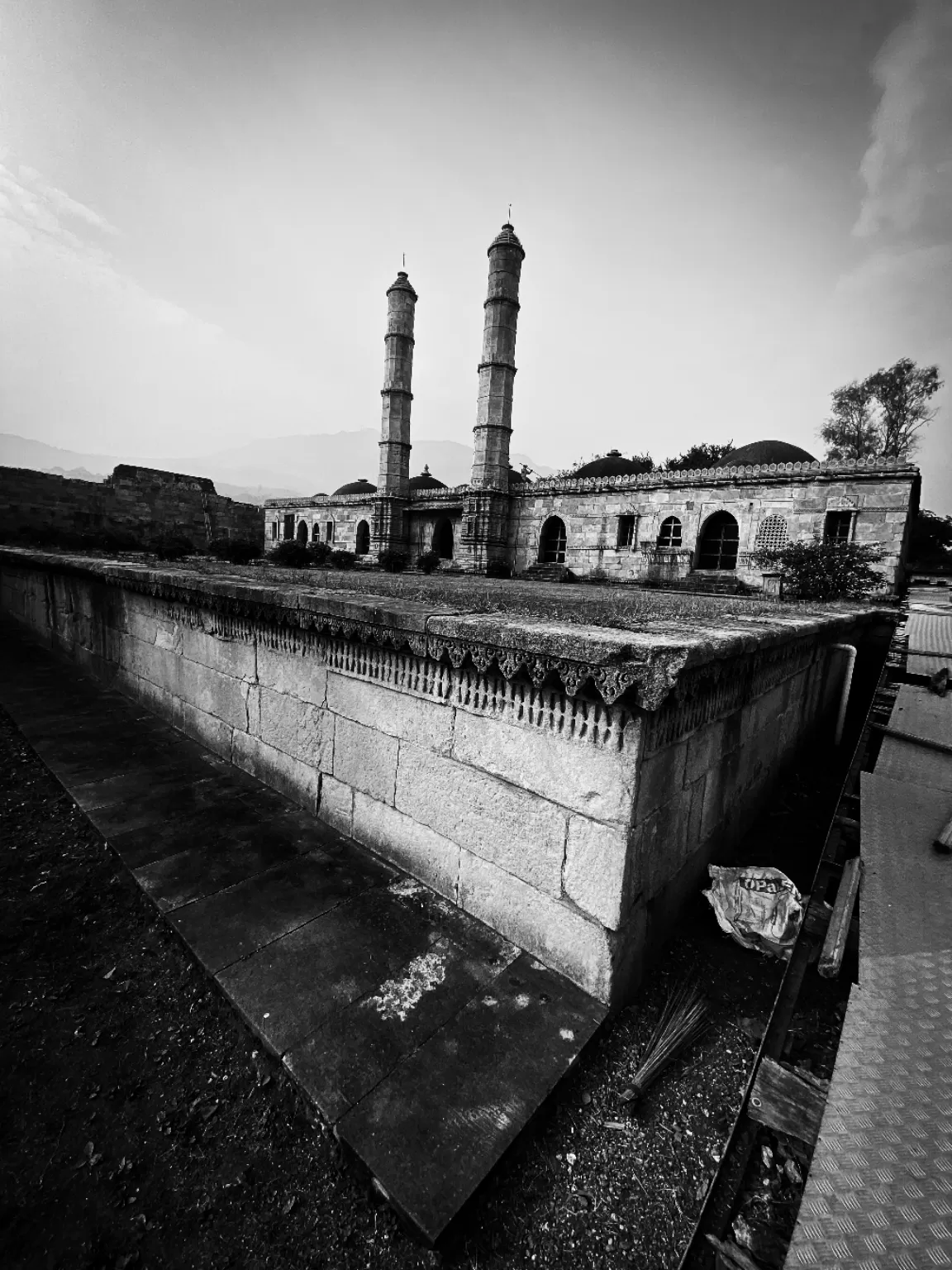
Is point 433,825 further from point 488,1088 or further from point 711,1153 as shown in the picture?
point 711,1153

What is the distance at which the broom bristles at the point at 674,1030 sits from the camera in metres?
1.71

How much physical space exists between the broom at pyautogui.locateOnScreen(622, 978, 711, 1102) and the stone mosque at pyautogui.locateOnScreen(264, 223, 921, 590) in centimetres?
1530

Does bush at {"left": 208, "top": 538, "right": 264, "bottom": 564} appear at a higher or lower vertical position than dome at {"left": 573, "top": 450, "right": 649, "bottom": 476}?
lower

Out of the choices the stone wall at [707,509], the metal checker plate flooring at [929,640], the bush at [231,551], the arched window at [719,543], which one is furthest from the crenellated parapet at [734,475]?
the metal checker plate flooring at [929,640]

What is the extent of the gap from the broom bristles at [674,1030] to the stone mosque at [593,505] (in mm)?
15297

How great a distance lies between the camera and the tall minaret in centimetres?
2372

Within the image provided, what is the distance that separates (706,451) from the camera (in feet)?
118

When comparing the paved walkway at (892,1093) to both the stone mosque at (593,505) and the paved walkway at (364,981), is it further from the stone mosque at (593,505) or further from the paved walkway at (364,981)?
the stone mosque at (593,505)

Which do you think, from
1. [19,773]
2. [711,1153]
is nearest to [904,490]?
[711,1153]

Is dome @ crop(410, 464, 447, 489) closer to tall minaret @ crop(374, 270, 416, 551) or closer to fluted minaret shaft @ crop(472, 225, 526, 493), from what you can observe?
tall minaret @ crop(374, 270, 416, 551)

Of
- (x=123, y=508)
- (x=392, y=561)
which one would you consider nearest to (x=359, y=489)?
(x=392, y=561)

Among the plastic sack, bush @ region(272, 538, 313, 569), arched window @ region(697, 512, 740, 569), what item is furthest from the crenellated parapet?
the plastic sack

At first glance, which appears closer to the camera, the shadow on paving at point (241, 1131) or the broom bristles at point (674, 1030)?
the shadow on paving at point (241, 1131)

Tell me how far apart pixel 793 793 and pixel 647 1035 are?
8.95ft
